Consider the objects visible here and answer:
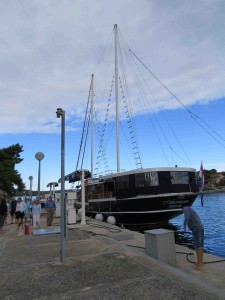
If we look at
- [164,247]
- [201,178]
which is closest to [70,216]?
[201,178]

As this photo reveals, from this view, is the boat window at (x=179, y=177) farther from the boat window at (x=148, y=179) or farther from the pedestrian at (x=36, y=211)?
the pedestrian at (x=36, y=211)

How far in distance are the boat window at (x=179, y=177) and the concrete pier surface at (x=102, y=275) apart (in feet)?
38.0

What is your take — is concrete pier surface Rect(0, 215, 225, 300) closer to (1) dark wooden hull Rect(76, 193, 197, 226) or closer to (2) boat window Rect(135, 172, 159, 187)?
(2) boat window Rect(135, 172, 159, 187)

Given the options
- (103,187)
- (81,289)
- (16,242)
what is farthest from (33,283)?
(103,187)

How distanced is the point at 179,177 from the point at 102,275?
15.7 m

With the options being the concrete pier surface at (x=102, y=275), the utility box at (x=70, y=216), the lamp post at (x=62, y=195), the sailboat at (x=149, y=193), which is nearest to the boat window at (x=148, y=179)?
the sailboat at (x=149, y=193)

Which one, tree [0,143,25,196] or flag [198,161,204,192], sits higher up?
tree [0,143,25,196]

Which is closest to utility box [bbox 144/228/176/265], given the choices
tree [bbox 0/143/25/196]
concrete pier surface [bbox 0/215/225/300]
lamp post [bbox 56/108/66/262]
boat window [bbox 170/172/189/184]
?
concrete pier surface [bbox 0/215/225/300]

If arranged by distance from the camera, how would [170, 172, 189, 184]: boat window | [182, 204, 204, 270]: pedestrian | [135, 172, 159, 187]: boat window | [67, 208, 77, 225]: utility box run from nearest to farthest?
[182, 204, 204, 270]: pedestrian < [67, 208, 77, 225]: utility box < [135, 172, 159, 187]: boat window < [170, 172, 189, 184]: boat window

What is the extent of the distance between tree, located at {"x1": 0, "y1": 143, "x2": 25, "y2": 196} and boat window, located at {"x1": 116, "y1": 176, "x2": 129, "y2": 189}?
3421 cm

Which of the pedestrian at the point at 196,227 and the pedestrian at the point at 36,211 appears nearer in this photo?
the pedestrian at the point at 196,227

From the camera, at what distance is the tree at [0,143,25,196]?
170 ft

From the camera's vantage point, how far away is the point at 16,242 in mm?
11078

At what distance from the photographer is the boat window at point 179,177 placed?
20781 millimetres
